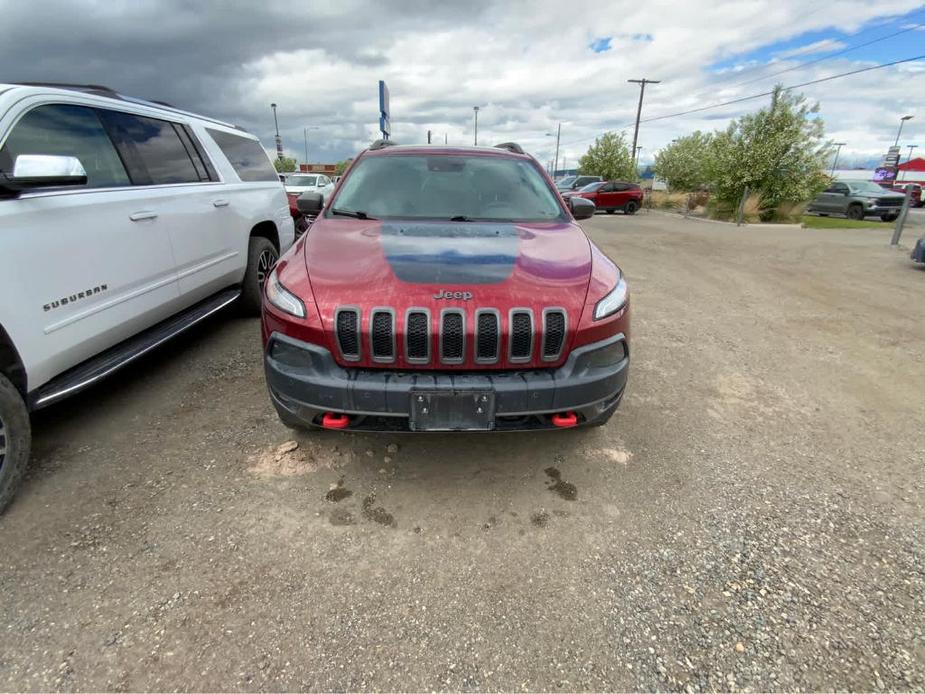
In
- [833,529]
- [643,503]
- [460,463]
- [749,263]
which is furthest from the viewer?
[749,263]

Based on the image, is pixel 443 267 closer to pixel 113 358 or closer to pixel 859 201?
pixel 113 358

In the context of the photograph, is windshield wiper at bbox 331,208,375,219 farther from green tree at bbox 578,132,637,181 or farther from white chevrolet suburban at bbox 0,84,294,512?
green tree at bbox 578,132,637,181

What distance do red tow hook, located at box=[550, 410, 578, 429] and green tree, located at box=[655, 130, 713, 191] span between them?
101 feet

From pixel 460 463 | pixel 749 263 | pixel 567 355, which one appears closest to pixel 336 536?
pixel 460 463

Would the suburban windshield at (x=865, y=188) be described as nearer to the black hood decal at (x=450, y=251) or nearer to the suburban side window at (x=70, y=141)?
the black hood decal at (x=450, y=251)

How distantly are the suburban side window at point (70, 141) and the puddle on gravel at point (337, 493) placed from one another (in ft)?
7.28

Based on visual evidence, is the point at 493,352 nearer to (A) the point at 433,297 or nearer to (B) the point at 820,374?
(A) the point at 433,297

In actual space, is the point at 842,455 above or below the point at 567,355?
below

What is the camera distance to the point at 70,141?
288 centimetres

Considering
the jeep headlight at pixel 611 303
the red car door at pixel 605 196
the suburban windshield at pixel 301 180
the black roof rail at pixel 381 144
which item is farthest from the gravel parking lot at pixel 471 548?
the red car door at pixel 605 196

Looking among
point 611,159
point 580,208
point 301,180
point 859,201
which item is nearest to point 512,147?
point 580,208

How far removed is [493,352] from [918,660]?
1.87m

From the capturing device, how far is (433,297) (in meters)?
2.20

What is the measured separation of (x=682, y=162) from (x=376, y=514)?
3786 centimetres
